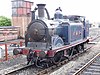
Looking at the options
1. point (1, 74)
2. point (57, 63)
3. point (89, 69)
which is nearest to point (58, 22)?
point (57, 63)

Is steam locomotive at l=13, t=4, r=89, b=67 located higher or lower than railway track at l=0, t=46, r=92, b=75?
higher

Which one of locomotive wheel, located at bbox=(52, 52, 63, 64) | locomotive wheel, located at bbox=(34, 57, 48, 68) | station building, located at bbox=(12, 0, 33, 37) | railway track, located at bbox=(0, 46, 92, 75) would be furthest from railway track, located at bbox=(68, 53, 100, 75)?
station building, located at bbox=(12, 0, 33, 37)

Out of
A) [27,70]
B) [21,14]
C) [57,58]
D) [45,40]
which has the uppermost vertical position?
[21,14]

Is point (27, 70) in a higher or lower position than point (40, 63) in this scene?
lower

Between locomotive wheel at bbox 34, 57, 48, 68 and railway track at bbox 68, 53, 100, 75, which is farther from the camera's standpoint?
locomotive wheel at bbox 34, 57, 48, 68

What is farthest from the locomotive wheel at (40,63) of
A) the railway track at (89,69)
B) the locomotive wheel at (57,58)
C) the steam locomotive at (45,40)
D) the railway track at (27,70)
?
the railway track at (89,69)

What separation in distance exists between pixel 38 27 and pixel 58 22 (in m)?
1.79

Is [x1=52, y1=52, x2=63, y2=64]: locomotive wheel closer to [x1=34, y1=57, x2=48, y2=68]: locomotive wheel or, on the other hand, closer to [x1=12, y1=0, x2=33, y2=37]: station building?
[x1=34, y1=57, x2=48, y2=68]: locomotive wheel

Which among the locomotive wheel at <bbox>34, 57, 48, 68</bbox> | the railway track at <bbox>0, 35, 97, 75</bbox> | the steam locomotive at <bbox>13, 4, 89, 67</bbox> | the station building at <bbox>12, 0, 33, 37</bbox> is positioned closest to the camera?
the railway track at <bbox>0, 35, 97, 75</bbox>

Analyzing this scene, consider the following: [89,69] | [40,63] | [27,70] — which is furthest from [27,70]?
[89,69]

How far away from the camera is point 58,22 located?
37.3ft

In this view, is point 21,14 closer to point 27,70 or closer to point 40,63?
point 40,63

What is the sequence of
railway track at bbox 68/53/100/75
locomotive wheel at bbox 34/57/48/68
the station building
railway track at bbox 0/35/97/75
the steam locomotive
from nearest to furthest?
railway track at bbox 68/53/100/75 → railway track at bbox 0/35/97/75 → the steam locomotive → locomotive wheel at bbox 34/57/48/68 → the station building

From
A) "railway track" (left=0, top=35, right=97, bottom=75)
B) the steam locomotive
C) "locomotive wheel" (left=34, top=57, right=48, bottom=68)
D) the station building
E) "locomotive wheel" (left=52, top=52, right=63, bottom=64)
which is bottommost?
"railway track" (left=0, top=35, right=97, bottom=75)
